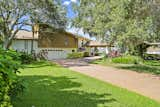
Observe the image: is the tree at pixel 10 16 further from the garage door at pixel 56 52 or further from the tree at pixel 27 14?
the garage door at pixel 56 52

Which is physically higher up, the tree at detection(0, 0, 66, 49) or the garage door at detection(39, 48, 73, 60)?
the tree at detection(0, 0, 66, 49)

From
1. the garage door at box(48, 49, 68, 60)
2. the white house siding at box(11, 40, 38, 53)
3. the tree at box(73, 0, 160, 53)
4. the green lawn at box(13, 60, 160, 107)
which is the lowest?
the green lawn at box(13, 60, 160, 107)

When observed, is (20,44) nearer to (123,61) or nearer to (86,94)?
(123,61)

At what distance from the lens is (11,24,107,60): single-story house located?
4472cm

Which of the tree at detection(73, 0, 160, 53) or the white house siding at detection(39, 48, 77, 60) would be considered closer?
the tree at detection(73, 0, 160, 53)

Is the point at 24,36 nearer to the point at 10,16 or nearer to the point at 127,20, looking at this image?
the point at 10,16

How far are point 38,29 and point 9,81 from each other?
115ft

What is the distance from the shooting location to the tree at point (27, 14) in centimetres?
3130

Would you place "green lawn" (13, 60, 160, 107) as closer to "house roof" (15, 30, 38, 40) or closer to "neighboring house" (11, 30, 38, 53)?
"neighboring house" (11, 30, 38, 53)

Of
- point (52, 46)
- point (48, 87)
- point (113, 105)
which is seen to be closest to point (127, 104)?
point (113, 105)

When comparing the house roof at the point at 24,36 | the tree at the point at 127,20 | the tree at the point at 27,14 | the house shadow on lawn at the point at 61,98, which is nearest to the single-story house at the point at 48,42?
the house roof at the point at 24,36

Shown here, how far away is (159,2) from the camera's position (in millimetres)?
16906

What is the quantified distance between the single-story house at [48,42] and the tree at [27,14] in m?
4.87

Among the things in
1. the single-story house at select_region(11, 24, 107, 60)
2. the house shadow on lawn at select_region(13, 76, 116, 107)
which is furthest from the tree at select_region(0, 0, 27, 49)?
the house shadow on lawn at select_region(13, 76, 116, 107)
